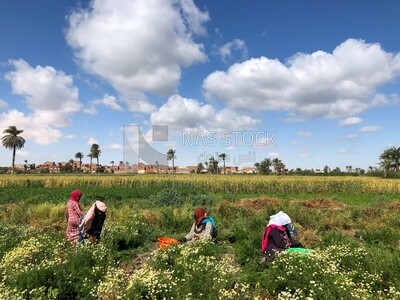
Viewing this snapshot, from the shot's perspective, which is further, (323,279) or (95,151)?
(95,151)

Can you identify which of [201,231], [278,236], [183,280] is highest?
[278,236]

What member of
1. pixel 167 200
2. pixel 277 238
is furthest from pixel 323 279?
pixel 167 200

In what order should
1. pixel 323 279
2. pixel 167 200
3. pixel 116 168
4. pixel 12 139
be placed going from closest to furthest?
pixel 323 279 < pixel 167 200 < pixel 12 139 < pixel 116 168

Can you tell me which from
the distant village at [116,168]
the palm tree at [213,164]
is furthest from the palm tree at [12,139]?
the palm tree at [213,164]

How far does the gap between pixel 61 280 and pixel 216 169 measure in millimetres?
139540

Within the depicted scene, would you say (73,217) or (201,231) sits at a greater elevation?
(73,217)

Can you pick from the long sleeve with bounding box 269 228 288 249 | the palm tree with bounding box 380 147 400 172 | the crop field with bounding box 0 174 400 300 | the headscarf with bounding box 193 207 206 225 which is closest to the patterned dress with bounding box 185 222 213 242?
the headscarf with bounding box 193 207 206 225

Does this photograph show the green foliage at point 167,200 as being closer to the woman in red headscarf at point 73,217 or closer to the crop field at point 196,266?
the crop field at point 196,266

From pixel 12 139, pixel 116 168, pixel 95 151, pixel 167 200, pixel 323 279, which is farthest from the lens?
pixel 116 168

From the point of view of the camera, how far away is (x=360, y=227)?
12.1 meters

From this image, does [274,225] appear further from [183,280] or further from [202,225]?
[183,280]

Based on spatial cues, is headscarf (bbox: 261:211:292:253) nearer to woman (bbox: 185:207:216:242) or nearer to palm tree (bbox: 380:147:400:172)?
woman (bbox: 185:207:216:242)

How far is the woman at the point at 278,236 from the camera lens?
705cm

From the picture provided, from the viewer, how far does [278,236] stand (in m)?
7.11
